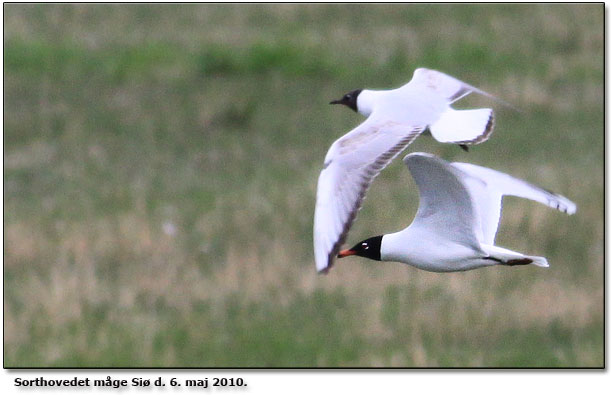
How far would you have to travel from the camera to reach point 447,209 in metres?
3.87

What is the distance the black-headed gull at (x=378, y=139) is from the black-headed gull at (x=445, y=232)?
100 mm

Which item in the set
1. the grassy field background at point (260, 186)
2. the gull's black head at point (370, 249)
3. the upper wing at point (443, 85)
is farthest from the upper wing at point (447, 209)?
the grassy field background at point (260, 186)

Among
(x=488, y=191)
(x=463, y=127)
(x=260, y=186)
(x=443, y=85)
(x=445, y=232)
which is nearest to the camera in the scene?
(x=463, y=127)

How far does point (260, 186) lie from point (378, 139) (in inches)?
251

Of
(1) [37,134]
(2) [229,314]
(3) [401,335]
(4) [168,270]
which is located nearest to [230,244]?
(4) [168,270]

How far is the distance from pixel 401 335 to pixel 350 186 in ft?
12.8

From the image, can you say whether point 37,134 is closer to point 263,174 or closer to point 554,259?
point 263,174

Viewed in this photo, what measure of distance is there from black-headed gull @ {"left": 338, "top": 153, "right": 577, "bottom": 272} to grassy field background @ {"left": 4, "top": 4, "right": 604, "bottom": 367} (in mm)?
3055

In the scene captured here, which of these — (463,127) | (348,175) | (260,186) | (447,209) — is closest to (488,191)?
(447,209)

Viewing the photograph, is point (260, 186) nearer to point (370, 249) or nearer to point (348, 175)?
point (370, 249)

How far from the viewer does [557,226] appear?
826cm

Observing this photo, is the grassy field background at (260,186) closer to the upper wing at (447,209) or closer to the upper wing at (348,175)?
the upper wing at (447,209)

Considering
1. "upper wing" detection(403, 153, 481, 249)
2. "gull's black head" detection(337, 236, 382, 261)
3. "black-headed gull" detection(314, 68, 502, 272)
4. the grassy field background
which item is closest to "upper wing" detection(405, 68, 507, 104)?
"black-headed gull" detection(314, 68, 502, 272)

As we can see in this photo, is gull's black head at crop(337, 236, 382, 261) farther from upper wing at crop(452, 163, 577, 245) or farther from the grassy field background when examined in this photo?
the grassy field background
